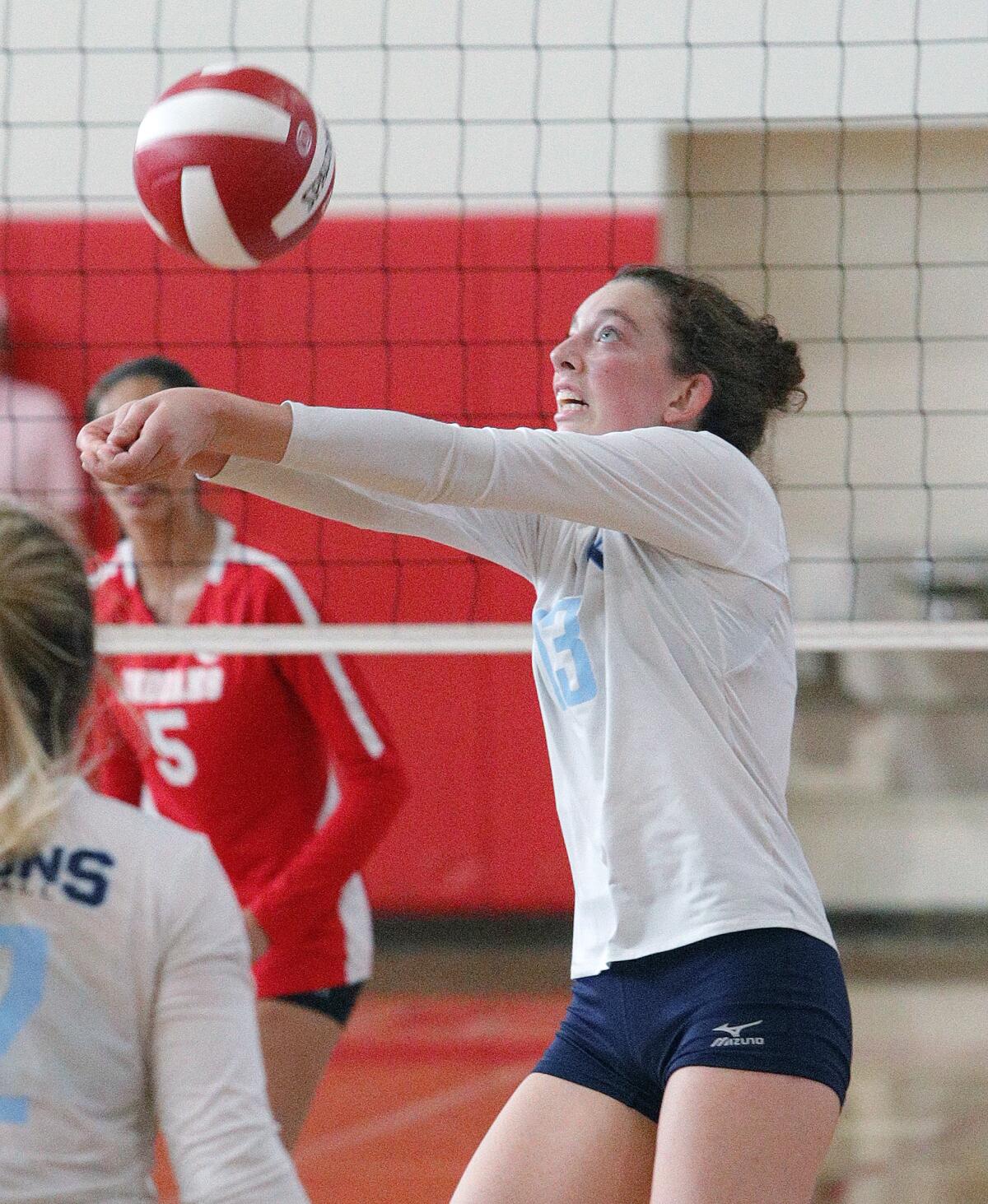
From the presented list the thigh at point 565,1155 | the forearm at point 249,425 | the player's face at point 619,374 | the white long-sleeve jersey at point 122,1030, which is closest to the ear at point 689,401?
the player's face at point 619,374

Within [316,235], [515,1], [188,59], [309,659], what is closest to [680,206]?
[515,1]

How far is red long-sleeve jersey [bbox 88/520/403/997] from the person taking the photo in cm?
276

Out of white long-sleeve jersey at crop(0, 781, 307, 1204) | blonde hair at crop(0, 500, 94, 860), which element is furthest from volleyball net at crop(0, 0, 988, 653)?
white long-sleeve jersey at crop(0, 781, 307, 1204)

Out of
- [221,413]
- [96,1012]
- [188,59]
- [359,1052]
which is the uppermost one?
[188,59]

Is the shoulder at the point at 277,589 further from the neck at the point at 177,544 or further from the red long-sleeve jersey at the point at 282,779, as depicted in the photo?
the neck at the point at 177,544

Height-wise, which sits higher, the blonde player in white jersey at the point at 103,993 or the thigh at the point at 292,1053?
the blonde player in white jersey at the point at 103,993

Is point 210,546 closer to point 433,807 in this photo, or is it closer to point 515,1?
point 433,807

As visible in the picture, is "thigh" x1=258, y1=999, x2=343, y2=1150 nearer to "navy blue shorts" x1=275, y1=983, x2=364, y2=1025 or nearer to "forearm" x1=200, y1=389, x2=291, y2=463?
"navy blue shorts" x1=275, y1=983, x2=364, y2=1025

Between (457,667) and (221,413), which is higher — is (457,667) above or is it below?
below

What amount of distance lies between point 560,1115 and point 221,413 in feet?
3.03

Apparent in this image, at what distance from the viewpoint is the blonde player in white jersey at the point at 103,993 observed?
3.98 feet

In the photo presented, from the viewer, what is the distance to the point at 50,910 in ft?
4.09

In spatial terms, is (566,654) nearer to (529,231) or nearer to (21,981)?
(21,981)

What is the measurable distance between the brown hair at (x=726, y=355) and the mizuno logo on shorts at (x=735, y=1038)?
79 cm
